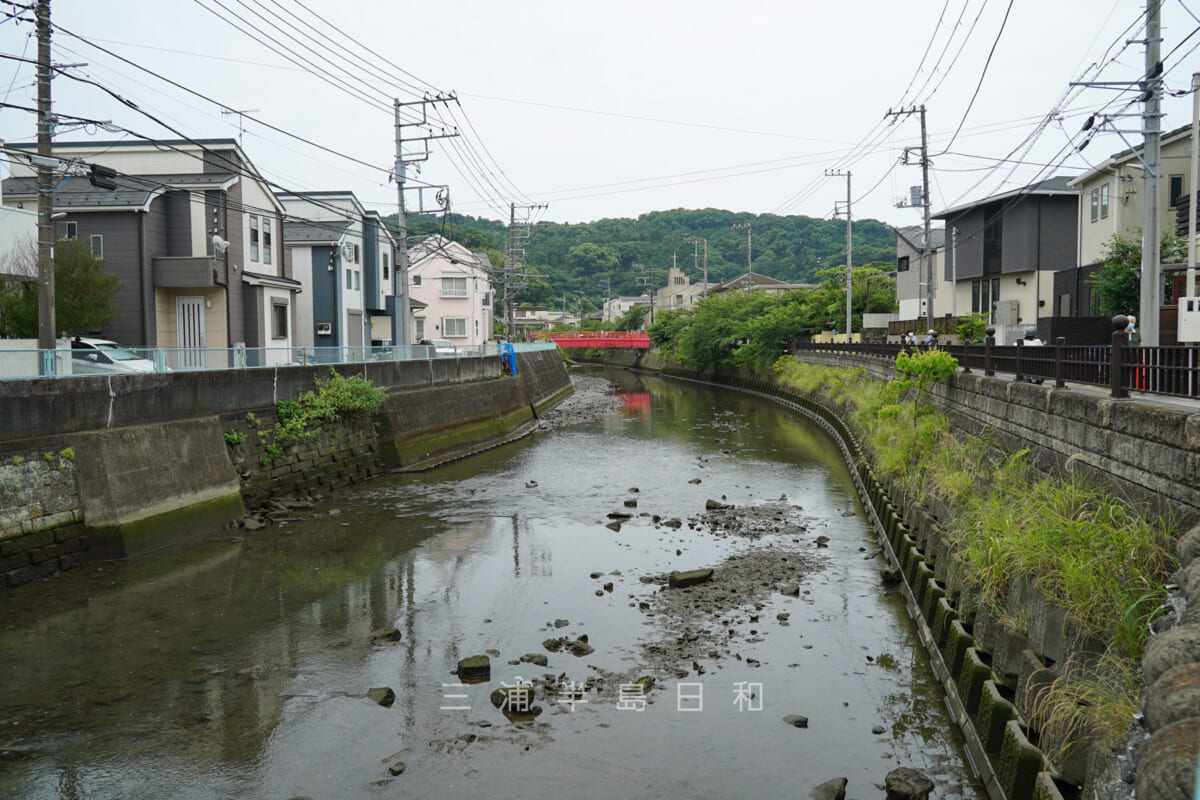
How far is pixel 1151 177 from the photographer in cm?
1439

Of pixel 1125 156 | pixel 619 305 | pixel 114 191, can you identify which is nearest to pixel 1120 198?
pixel 1125 156

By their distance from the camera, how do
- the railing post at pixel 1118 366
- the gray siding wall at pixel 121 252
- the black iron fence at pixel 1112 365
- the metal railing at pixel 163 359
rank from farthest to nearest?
1. the gray siding wall at pixel 121 252
2. the metal railing at pixel 163 359
3. the railing post at pixel 1118 366
4. the black iron fence at pixel 1112 365

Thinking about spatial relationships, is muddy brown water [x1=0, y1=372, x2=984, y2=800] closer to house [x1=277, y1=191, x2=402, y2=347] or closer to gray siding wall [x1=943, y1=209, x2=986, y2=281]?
house [x1=277, y1=191, x2=402, y2=347]

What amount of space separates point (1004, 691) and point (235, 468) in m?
16.0

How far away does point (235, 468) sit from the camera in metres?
18.6

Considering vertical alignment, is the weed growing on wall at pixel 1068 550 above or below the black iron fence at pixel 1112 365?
below

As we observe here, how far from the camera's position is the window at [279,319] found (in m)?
32.2

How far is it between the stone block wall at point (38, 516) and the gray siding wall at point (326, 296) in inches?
952

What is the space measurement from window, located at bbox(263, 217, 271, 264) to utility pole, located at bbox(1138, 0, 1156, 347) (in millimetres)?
27958

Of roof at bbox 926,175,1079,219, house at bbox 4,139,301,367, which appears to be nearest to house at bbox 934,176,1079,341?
roof at bbox 926,175,1079,219

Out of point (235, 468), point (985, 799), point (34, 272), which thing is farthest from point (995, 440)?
point (34, 272)

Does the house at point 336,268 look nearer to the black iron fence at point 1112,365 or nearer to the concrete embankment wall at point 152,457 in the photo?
the concrete embankment wall at point 152,457

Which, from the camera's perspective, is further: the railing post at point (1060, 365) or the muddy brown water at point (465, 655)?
the railing post at point (1060, 365)

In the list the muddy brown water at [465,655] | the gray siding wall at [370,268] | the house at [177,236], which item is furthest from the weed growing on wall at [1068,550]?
the gray siding wall at [370,268]
